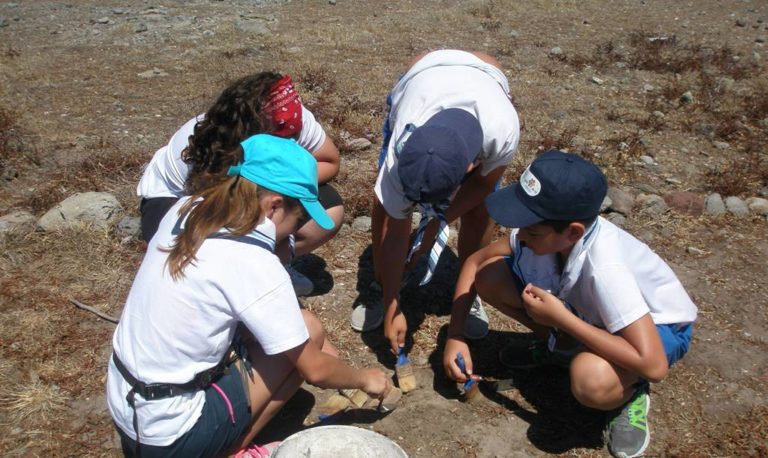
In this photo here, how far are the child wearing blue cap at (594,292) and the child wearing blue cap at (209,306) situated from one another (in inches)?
31.6

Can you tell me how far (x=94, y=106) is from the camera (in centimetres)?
600

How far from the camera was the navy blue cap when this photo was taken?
2486mm

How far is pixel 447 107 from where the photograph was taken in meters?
2.90

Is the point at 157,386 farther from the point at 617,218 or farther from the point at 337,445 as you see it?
the point at 617,218

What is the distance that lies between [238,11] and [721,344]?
8.26 m

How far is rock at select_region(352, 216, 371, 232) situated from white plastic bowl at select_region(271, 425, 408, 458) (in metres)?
2.10

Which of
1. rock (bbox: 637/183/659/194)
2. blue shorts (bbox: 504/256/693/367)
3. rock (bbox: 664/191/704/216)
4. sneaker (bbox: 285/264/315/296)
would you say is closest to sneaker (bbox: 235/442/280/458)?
sneaker (bbox: 285/264/315/296)

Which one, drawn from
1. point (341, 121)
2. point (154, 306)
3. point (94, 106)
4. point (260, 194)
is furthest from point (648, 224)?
point (94, 106)

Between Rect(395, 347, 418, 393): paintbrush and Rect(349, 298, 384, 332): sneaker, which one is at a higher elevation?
Rect(395, 347, 418, 393): paintbrush

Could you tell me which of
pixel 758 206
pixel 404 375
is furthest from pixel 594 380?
pixel 758 206

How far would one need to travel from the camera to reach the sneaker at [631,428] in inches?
107

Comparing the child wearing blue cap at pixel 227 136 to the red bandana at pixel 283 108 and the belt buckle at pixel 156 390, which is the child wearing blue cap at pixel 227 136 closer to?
the red bandana at pixel 283 108

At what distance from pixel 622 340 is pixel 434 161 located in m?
0.96

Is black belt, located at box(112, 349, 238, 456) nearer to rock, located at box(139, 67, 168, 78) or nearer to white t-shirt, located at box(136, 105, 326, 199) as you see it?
white t-shirt, located at box(136, 105, 326, 199)
